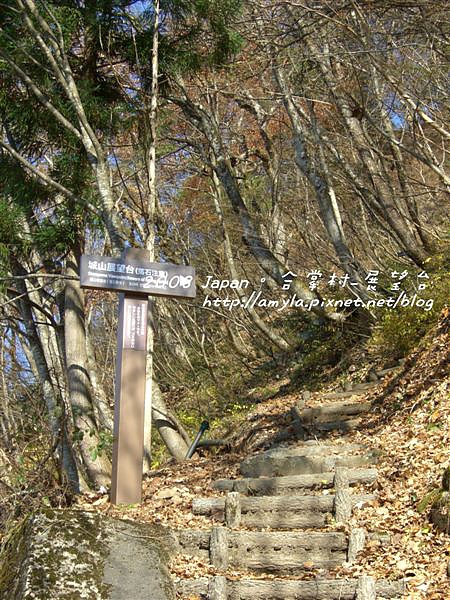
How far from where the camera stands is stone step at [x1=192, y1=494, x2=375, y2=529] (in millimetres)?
7090

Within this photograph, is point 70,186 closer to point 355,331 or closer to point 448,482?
point 355,331

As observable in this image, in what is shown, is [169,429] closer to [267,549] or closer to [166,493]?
[166,493]

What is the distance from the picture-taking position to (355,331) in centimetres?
1397

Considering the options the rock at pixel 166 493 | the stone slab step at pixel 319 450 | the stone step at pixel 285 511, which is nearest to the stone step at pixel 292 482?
the stone step at pixel 285 511

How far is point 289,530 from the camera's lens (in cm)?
714

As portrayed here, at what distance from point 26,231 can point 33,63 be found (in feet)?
7.94

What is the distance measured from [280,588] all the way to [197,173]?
1175 cm

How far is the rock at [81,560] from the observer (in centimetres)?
518

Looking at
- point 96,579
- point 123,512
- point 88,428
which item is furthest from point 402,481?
point 88,428

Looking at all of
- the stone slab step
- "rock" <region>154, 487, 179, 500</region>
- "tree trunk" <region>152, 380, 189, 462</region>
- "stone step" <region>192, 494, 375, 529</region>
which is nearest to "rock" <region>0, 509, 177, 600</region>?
"stone step" <region>192, 494, 375, 529</region>

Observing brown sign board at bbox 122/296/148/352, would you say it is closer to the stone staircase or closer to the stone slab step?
the stone staircase

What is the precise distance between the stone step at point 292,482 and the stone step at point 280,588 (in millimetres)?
1862

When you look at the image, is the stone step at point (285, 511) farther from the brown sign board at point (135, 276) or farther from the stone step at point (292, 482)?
the brown sign board at point (135, 276)

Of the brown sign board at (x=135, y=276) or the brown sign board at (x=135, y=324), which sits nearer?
the brown sign board at (x=135, y=276)
